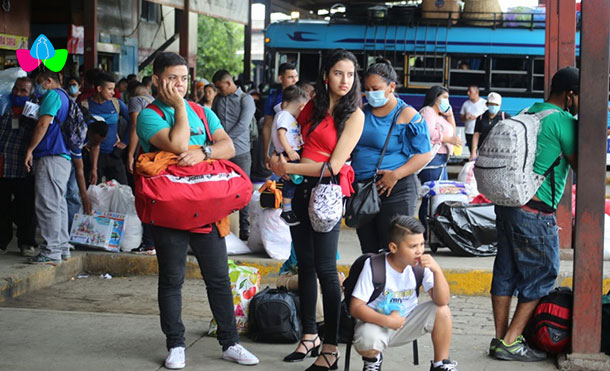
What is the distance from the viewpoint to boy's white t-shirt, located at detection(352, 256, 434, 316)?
15.4ft

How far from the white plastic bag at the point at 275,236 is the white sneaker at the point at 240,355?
3016 millimetres

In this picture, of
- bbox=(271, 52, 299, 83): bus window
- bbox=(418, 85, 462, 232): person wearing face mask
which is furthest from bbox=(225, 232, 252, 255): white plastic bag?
bbox=(271, 52, 299, 83): bus window

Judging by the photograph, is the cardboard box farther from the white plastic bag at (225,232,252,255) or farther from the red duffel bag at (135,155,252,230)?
the red duffel bag at (135,155,252,230)

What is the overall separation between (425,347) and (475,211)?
3.18m

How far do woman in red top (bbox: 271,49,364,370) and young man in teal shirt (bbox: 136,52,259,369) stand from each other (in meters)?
0.46

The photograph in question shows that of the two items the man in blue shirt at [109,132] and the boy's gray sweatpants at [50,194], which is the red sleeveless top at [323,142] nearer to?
the boy's gray sweatpants at [50,194]

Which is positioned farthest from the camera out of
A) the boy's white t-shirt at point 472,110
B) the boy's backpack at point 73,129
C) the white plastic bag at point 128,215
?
the boy's white t-shirt at point 472,110

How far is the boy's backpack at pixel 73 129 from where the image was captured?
7723 mm

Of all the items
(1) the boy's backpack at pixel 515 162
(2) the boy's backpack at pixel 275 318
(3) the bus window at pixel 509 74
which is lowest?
(2) the boy's backpack at pixel 275 318

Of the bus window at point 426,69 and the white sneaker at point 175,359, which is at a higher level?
the bus window at point 426,69

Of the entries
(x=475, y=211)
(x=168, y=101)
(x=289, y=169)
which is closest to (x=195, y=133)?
(x=168, y=101)

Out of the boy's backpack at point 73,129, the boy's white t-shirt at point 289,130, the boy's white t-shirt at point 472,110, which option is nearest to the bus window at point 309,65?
the boy's white t-shirt at point 472,110

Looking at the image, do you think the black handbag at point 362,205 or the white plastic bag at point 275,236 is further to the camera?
the white plastic bag at point 275,236

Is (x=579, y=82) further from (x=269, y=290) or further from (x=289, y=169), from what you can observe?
(x=269, y=290)
